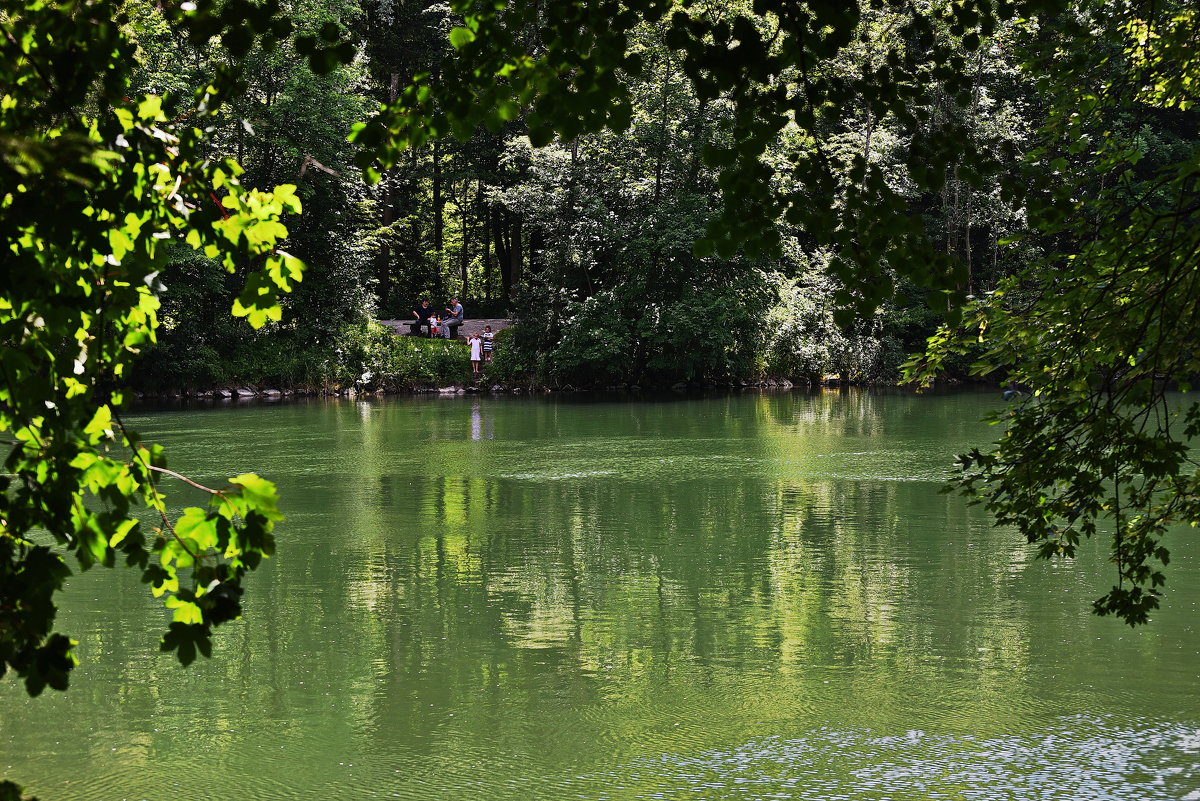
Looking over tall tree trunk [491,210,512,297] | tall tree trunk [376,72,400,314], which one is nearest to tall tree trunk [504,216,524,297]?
tall tree trunk [491,210,512,297]

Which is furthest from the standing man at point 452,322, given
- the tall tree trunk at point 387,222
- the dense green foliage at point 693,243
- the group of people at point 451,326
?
the dense green foliage at point 693,243

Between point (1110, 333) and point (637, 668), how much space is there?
153 inches

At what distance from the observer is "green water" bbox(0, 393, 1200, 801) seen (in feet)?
21.6

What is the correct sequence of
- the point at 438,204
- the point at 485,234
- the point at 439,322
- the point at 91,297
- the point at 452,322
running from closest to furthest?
the point at 91,297
the point at 452,322
the point at 439,322
the point at 438,204
the point at 485,234

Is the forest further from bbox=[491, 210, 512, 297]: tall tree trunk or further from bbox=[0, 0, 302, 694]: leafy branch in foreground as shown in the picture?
bbox=[0, 0, 302, 694]: leafy branch in foreground

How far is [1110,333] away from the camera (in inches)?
212

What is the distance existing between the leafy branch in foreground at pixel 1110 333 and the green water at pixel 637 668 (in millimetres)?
1393

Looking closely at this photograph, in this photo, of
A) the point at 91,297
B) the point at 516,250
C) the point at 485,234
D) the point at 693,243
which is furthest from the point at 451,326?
the point at 91,297

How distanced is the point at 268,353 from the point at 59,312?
3474 centimetres

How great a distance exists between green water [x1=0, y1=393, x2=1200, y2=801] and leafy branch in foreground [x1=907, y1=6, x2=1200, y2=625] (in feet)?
4.57

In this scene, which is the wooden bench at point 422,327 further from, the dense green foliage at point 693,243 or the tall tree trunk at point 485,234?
the dense green foliage at point 693,243

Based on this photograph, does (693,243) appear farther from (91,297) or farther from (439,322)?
(439,322)

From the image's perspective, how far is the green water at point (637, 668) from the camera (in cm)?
658

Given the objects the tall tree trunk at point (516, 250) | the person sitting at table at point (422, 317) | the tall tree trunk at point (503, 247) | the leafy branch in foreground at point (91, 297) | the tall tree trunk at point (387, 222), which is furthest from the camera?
the tall tree trunk at point (503, 247)
